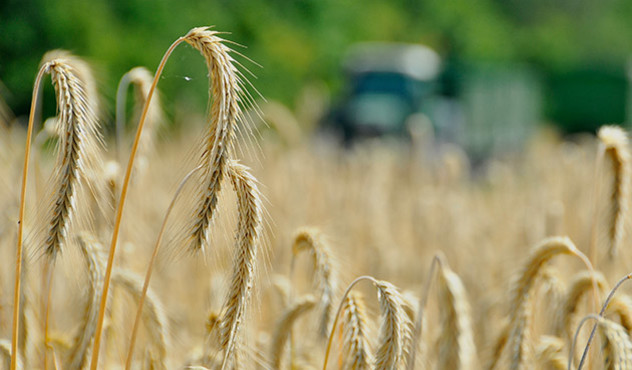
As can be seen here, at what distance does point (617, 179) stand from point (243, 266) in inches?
48.7

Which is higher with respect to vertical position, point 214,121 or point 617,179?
point 214,121

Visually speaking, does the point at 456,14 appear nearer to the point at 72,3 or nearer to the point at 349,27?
the point at 349,27

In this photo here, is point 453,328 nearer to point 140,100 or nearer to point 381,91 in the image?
point 140,100

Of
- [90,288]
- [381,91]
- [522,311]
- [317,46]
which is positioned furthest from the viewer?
[381,91]

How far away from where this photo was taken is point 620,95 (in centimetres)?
2305

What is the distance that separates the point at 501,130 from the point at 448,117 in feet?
6.49

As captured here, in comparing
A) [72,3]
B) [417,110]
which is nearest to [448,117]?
[417,110]

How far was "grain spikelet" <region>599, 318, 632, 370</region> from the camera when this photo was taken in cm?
137

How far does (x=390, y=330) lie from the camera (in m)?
1.41

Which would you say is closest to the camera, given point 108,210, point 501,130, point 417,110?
point 108,210

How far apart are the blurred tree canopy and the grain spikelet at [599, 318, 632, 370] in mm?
969

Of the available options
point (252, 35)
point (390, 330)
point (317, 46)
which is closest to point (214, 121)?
point (390, 330)

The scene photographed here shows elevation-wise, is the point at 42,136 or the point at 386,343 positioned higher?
the point at 42,136

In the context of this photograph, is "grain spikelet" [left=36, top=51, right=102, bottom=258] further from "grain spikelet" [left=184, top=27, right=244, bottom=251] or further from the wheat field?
"grain spikelet" [left=184, top=27, right=244, bottom=251]
